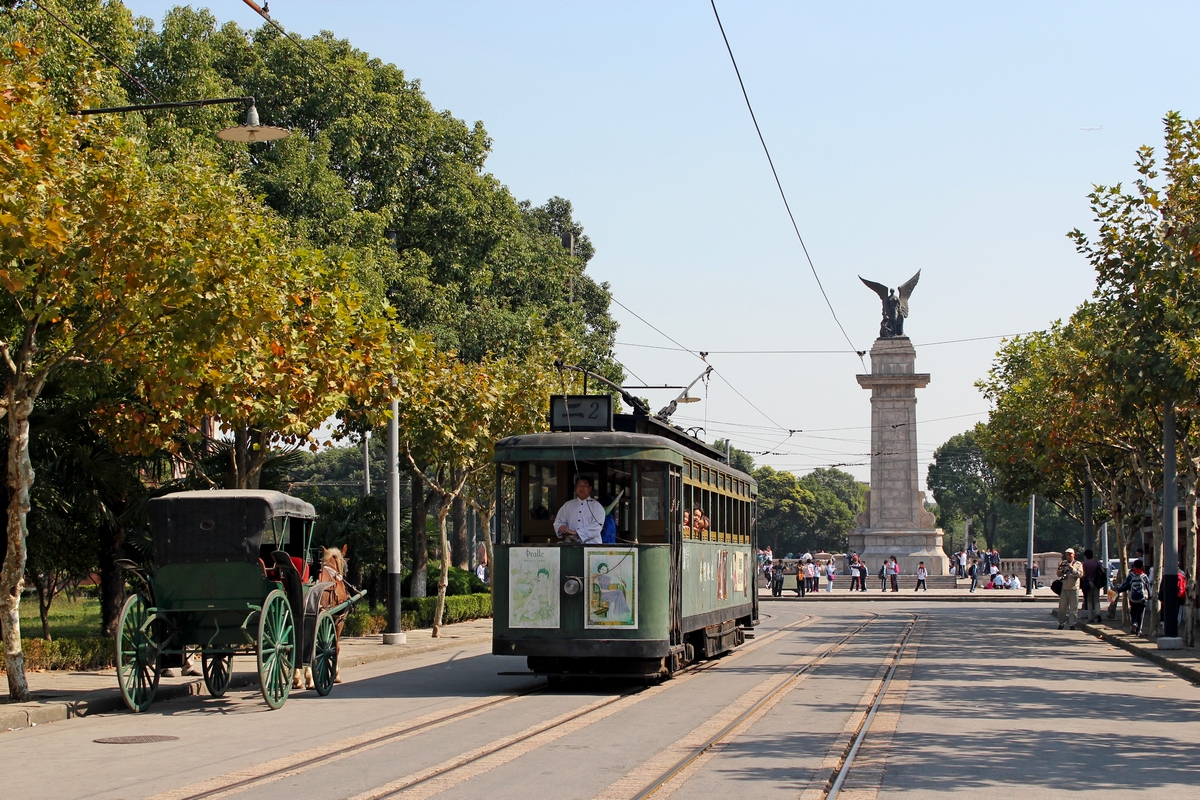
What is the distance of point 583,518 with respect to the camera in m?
16.6

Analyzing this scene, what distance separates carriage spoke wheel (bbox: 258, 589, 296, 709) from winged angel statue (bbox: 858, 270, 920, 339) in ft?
175

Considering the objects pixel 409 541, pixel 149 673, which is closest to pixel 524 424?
pixel 409 541

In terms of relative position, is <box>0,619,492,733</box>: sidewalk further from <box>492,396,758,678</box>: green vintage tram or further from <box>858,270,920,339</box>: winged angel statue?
<box>858,270,920,339</box>: winged angel statue

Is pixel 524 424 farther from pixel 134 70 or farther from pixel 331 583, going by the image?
pixel 331 583

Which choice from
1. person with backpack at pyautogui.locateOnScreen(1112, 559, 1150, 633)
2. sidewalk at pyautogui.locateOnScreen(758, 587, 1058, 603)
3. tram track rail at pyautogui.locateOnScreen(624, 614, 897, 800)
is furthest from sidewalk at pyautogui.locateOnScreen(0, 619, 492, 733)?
sidewalk at pyautogui.locateOnScreen(758, 587, 1058, 603)

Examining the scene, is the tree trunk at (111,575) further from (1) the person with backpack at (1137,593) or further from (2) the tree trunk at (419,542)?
(1) the person with backpack at (1137,593)

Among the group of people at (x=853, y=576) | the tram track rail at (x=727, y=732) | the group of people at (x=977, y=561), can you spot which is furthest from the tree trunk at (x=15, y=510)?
the group of people at (x=977, y=561)

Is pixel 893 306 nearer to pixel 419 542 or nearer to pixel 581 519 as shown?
pixel 419 542

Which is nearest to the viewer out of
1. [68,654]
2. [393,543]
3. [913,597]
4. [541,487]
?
[541,487]

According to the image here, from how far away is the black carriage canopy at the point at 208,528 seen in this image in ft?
48.3

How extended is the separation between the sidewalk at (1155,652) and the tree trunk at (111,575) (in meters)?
16.2

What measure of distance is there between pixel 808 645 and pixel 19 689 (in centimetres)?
1529

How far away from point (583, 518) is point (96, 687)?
6.12 m

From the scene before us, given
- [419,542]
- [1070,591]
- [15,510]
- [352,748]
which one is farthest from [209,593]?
[1070,591]
